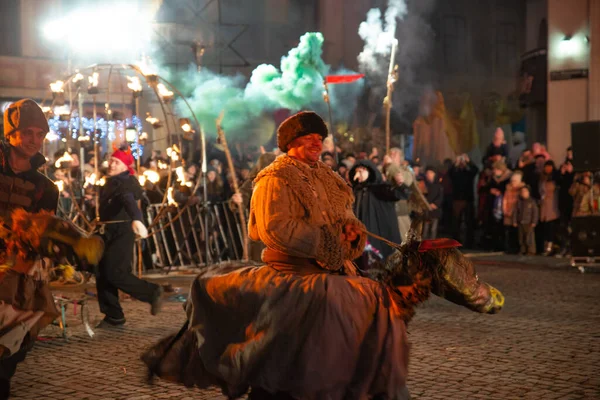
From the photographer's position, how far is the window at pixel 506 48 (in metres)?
41.1

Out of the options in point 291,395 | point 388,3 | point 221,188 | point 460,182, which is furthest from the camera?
point 388,3

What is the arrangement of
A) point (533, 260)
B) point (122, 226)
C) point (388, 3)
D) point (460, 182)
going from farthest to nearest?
point (388, 3) < point (460, 182) < point (533, 260) < point (122, 226)

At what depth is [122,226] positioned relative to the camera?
1009cm

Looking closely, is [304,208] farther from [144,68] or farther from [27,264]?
[144,68]

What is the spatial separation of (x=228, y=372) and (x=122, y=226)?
5.19 meters

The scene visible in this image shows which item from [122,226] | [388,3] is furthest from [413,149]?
[122,226]

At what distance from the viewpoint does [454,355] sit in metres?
8.09

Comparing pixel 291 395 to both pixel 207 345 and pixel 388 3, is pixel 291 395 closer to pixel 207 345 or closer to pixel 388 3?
pixel 207 345

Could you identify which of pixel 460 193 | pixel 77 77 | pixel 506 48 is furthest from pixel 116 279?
pixel 506 48

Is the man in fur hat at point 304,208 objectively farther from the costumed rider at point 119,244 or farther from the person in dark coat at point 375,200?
the person in dark coat at point 375,200

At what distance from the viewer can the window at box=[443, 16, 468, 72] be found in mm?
40688

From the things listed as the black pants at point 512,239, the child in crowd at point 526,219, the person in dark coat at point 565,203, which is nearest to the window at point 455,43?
the black pants at point 512,239

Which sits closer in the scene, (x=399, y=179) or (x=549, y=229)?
(x=399, y=179)

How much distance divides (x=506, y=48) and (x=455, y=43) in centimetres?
243
